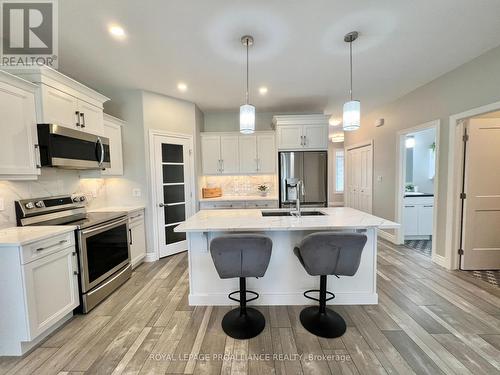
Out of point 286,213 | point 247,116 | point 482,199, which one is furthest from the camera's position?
point 482,199

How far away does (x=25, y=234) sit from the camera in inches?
71.5

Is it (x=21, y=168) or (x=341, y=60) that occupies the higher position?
(x=341, y=60)

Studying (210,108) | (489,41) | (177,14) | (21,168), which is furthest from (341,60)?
(21,168)

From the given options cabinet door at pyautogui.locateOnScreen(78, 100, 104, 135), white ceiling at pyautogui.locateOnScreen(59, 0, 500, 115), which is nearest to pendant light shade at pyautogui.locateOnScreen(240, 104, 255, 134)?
white ceiling at pyautogui.locateOnScreen(59, 0, 500, 115)

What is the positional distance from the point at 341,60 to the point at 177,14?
6.31ft

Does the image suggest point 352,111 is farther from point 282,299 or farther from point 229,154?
point 229,154

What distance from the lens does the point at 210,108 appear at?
443 centimetres

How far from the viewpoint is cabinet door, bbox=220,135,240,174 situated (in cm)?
446

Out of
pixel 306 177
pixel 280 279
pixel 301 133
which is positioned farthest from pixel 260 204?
pixel 280 279

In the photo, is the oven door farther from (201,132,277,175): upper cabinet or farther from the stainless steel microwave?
(201,132,277,175): upper cabinet

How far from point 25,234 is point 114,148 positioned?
1787 millimetres

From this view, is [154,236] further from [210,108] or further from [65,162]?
[210,108]

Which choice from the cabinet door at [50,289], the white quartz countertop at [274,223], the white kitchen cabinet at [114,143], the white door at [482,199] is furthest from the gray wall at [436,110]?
the white kitchen cabinet at [114,143]

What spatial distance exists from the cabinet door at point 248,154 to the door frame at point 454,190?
122 inches
